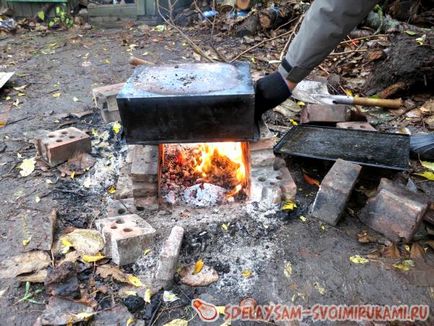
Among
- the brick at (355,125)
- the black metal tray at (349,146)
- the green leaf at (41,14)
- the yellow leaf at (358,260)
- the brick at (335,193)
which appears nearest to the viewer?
the yellow leaf at (358,260)

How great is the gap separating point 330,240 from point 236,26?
19.1 ft

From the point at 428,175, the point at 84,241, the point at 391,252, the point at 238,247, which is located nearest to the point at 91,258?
the point at 84,241

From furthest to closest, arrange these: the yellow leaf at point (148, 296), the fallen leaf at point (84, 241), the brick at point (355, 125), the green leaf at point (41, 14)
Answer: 1. the green leaf at point (41, 14)
2. the brick at point (355, 125)
3. the fallen leaf at point (84, 241)
4. the yellow leaf at point (148, 296)

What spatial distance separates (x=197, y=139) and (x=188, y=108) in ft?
0.92

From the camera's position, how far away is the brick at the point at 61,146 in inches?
148

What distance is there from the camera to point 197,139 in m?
2.97

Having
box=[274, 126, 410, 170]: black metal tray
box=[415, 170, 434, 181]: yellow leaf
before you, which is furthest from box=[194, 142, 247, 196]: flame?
box=[415, 170, 434, 181]: yellow leaf

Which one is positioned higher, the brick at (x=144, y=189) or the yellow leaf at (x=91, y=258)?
the brick at (x=144, y=189)

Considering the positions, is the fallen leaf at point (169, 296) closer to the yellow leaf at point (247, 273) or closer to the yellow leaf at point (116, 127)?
the yellow leaf at point (247, 273)

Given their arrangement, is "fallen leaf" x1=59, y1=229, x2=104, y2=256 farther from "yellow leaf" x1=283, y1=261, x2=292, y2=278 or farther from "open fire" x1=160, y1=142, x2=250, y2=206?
"yellow leaf" x1=283, y1=261, x2=292, y2=278

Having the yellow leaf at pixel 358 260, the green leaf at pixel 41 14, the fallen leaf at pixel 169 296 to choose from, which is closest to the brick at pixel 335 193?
the yellow leaf at pixel 358 260

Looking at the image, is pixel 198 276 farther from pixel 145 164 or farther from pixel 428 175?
pixel 428 175

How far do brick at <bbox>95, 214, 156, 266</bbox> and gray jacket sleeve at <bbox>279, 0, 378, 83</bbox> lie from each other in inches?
59.2

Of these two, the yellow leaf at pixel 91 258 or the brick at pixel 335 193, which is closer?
the yellow leaf at pixel 91 258
